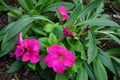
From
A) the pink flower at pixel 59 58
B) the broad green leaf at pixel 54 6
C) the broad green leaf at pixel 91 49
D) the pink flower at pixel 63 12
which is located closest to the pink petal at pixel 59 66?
the pink flower at pixel 59 58

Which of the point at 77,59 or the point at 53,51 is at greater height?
the point at 53,51

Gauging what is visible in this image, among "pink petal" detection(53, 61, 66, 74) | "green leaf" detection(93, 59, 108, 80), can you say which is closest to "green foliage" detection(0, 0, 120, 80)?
"green leaf" detection(93, 59, 108, 80)

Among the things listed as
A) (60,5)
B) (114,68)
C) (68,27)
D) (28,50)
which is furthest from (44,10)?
(114,68)

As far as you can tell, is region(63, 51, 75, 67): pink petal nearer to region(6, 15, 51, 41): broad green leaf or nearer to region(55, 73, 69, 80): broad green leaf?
region(55, 73, 69, 80): broad green leaf

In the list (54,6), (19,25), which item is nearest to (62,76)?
(19,25)

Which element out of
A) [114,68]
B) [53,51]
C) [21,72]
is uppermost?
[53,51]

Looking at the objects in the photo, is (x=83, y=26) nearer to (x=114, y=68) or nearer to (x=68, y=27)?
(x=68, y=27)

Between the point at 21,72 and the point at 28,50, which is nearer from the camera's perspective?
the point at 28,50
